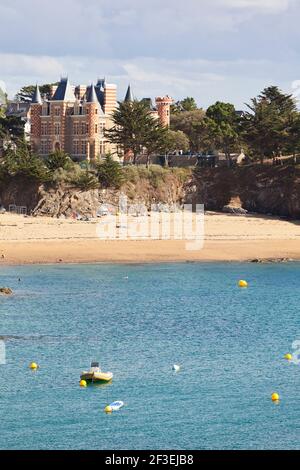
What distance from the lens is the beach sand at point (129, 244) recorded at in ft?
245

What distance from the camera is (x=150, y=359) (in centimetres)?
4509

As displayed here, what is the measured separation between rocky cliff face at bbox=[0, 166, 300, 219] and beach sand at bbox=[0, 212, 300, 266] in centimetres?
369

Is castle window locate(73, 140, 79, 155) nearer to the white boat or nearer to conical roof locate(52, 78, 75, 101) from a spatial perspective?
conical roof locate(52, 78, 75, 101)

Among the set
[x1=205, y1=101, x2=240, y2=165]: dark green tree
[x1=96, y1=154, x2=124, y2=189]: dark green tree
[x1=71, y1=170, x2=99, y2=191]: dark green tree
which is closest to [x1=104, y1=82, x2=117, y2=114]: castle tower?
[x1=205, y1=101, x2=240, y2=165]: dark green tree

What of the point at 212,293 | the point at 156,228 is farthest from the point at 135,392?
the point at 156,228

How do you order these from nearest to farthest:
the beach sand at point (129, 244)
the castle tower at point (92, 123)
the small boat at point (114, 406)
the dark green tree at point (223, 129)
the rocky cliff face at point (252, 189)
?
the small boat at point (114, 406) < the beach sand at point (129, 244) < the rocky cliff face at point (252, 189) < the dark green tree at point (223, 129) < the castle tower at point (92, 123)

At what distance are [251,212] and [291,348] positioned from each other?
49.5 metres

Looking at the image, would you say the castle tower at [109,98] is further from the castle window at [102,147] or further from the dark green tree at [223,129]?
the dark green tree at [223,129]

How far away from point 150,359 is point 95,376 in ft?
14.4

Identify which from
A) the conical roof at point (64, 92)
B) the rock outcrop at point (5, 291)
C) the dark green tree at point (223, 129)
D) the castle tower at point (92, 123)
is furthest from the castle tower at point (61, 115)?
the rock outcrop at point (5, 291)

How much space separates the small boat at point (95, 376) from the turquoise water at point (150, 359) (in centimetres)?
39

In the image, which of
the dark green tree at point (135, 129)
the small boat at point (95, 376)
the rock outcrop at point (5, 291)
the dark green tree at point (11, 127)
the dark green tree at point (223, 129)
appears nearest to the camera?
the small boat at point (95, 376)

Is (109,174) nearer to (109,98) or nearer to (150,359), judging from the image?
(109,98)

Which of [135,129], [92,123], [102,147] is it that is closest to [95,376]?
[135,129]
